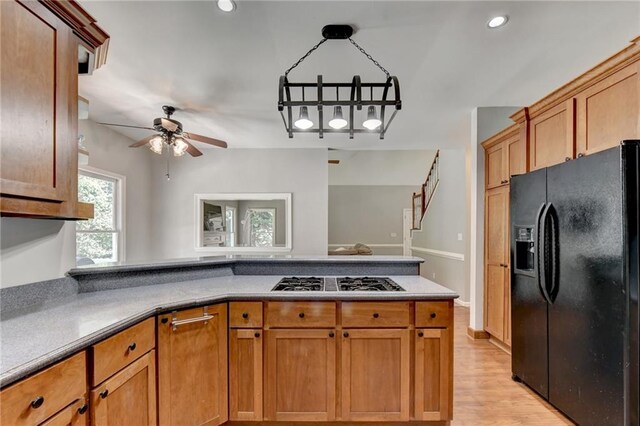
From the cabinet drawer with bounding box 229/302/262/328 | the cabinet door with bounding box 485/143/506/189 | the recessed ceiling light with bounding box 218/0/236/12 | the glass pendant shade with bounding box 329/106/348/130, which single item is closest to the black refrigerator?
the cabinet door with bounding box 485/143/506/189

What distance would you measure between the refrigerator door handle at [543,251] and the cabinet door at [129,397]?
96.1 inches

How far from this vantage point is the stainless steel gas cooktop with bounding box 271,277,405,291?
2.01 m

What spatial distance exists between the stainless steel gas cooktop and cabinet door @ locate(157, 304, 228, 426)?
47 centimetres

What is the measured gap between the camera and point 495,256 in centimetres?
317

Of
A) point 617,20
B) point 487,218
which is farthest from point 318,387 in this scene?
point 617,20

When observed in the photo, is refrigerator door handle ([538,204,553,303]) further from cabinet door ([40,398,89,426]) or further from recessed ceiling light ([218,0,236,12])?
cabinet door ([40,398,89,426])

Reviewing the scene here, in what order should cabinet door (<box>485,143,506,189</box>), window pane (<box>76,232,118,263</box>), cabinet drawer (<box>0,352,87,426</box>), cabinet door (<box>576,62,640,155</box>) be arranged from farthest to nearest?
window pane (<box>76,232,118,263</box>) < cabinet door (<box>485,143,506,189</box>) < cabinet door (<box>576,62,640,155</box>) < cabinet drawer (<box>0,352,87,426</box>)

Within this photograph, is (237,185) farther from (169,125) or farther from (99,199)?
(169,125)

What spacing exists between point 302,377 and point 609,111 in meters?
2.58

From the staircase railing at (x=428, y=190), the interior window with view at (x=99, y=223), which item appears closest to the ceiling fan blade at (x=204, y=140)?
the interior window with view at (x=99, y=223)

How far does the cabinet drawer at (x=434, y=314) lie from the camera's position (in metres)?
1.84

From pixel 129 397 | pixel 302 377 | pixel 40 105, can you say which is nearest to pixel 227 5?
pixel 40 105

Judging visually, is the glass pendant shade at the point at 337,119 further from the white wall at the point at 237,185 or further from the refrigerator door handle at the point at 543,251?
the white wall at the point at 237,185

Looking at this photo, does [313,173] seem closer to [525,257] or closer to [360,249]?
[360,249]
